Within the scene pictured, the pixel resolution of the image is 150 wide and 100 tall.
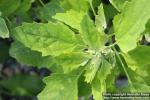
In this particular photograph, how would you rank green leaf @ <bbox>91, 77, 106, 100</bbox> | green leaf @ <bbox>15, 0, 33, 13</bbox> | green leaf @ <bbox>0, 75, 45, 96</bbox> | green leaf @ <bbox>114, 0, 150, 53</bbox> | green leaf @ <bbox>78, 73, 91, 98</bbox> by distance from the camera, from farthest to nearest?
green leaf @ <bbox>0, 75, 45, 96</bbox>
green leaf @ <bbox>15, 0, 33, 13</bbox>
green leaf @ <bbox>78, 73, 91, 98</bbox>
green leaf @ <bbox>91, 77, 106, 100</bbox>
green leaf @ <bbox>114, 0, 150, 53</bbox>

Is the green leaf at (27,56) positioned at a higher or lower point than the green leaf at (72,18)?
lower

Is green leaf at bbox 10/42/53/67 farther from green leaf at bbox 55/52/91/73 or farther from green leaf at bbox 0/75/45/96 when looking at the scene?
green leaf at bbox 0/75/45/96

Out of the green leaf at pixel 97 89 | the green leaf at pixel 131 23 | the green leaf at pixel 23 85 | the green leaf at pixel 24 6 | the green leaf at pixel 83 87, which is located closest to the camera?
the green leaf at pixel 131 23

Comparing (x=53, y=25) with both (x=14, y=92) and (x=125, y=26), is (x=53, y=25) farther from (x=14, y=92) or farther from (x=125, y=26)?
(x=14, y=92)

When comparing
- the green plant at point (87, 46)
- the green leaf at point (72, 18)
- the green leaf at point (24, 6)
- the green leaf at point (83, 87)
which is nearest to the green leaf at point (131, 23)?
the green plant at point (87, 46)

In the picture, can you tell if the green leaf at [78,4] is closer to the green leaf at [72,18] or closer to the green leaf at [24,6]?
the green leaf at [72,18]

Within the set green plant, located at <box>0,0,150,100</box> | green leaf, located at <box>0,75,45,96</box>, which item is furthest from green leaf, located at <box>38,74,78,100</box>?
green leaf, located at <box>0,75,45,96</box>

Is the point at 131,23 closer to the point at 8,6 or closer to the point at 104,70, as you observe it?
the point at 104,70
